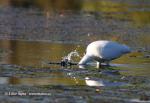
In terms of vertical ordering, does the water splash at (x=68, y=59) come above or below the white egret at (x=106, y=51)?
below

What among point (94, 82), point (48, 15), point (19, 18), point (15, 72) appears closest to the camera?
point (94, 82)

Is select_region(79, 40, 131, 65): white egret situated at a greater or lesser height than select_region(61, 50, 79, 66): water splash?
greater

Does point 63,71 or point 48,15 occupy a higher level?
point 48,15

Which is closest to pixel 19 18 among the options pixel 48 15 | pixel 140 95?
pixel 48 15

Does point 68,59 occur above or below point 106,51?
below

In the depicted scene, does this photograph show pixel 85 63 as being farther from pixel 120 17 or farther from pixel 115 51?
pixel 120 17

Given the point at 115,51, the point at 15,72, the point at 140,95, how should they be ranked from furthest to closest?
the point at 115,51, the point at 15,72, the point at 140,95

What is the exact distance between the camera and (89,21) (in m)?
29.1

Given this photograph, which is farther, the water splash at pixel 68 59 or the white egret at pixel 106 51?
the water splash at pixel 68 59

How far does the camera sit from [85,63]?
16.1 meters

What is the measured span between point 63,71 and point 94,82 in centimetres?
192

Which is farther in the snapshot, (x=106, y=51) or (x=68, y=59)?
(x=68, y=59)

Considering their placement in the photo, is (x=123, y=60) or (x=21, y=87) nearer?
(x=21, y=87)

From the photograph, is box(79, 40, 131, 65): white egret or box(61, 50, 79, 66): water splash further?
box(61, 50, 79, 66): water splash
